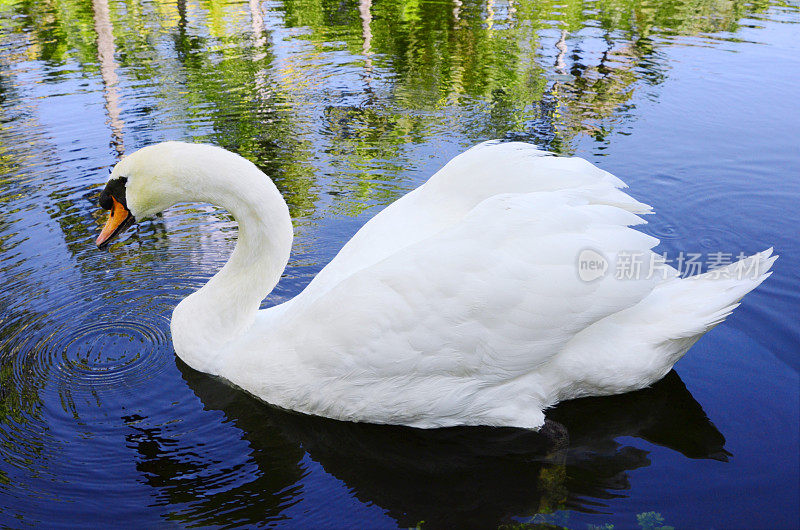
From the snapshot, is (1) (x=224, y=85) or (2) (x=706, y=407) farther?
(1) (x=224, y=85)

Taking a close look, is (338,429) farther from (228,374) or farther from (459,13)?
(459,13)

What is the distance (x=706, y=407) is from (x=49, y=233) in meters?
5.10

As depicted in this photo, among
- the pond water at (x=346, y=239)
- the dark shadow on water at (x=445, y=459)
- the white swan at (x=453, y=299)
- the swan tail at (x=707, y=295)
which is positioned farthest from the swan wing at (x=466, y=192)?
the pond water at (x=346, y=239)

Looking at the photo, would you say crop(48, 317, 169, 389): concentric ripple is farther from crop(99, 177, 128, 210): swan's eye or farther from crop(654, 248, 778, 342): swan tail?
crop(654, 248, 778, 342): swan tail

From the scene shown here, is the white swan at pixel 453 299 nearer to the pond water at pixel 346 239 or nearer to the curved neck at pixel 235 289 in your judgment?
the curved neck at pixel 235 289

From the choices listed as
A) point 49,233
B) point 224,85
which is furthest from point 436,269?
point 224,85

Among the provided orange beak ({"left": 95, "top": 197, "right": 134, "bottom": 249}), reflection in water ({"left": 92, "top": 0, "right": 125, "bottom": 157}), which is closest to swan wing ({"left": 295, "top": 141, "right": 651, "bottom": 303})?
orange beak ({"left": 95, "top": 197, "right": 134, "bottom": 249})

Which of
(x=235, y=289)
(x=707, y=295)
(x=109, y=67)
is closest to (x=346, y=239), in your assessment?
(x=235, y=289)

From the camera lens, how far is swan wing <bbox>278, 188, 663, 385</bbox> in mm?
3594

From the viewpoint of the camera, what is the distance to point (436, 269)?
11.8ft

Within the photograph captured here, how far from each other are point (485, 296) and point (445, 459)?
94cm

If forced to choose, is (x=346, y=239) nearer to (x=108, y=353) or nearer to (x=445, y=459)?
(x=108, y=353)

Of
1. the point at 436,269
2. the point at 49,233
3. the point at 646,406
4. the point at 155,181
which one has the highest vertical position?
the point at 155,181

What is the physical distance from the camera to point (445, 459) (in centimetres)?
389
